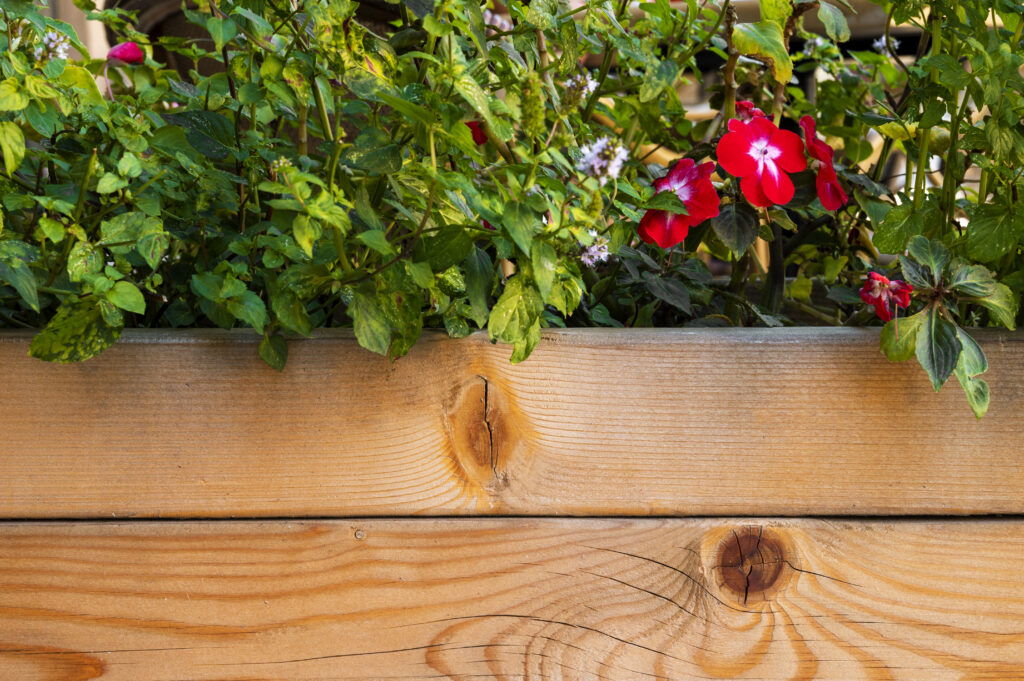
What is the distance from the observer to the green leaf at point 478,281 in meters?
0.58

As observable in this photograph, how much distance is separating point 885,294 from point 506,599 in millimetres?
391

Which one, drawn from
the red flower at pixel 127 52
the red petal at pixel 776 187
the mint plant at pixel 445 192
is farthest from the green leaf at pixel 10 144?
the red petal at pixel 776 187

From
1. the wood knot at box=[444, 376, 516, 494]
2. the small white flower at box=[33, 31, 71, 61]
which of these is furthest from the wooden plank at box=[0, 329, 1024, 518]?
the small white flower at box=[33, 31, 71, 61]

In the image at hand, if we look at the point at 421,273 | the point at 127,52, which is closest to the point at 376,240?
the point at 421,273

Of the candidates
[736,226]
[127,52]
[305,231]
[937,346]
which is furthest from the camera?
[127,52]

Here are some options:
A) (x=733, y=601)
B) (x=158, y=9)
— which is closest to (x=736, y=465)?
(x=733, y=601)

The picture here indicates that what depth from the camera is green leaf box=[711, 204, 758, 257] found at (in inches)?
27.4

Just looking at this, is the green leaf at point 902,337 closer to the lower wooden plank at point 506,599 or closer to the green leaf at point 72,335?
the lower wooden plank at point 506,599

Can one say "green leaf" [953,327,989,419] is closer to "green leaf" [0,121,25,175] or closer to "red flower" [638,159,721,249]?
"red flower" [638,159,721,249]

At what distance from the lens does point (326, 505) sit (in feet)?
2.07

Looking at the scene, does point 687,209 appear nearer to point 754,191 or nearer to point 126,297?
point 754,191

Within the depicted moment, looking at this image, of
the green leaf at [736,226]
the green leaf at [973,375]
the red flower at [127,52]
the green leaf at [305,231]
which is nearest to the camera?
the green leaf at [305,231]

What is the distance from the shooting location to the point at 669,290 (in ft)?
2.34

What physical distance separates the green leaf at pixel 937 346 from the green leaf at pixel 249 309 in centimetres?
49
